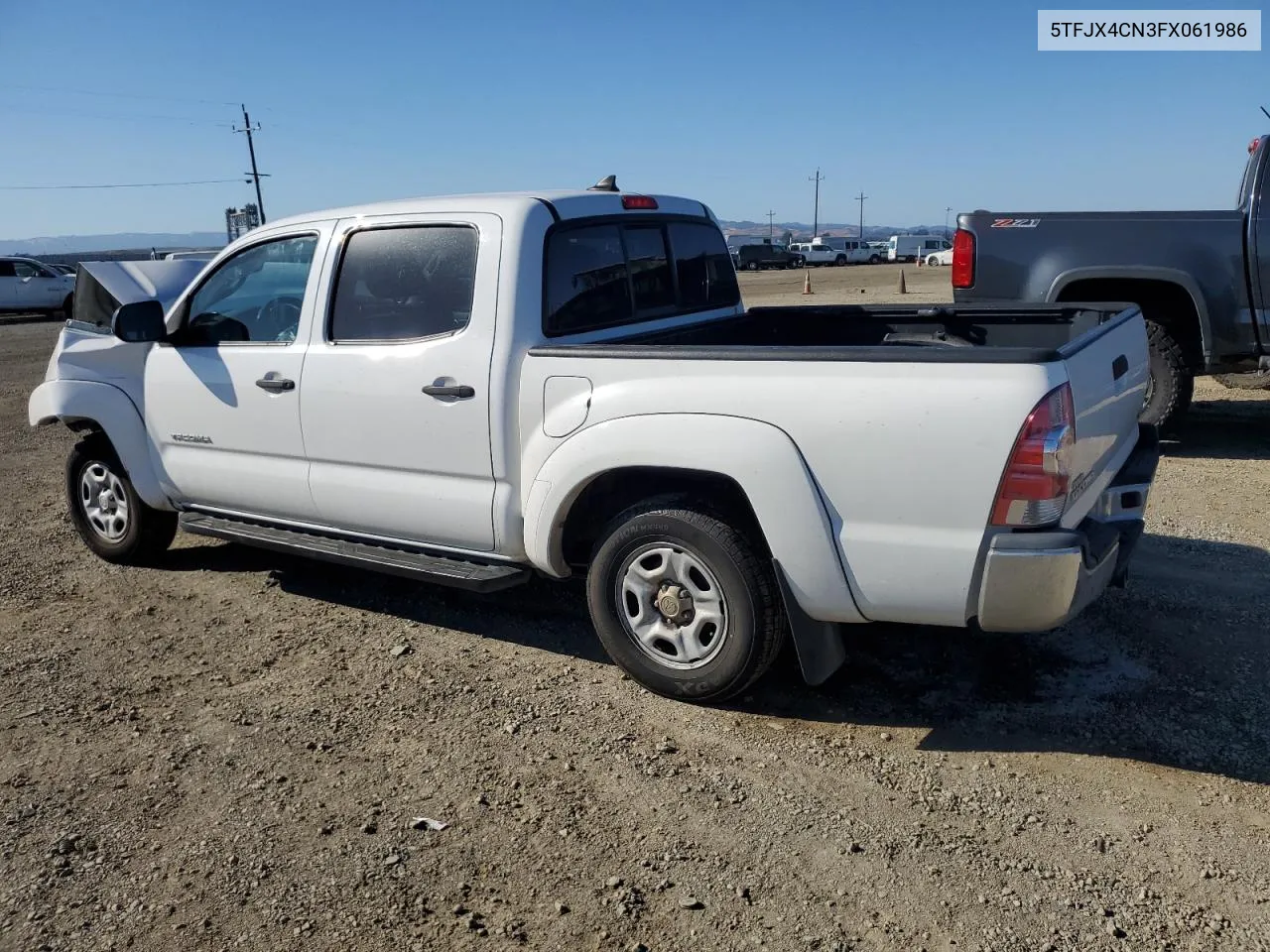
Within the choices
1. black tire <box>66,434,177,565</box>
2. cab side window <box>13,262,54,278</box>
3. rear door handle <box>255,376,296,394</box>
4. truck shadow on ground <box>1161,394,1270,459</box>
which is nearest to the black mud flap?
rear door handle <box>255,376,296,394</box>

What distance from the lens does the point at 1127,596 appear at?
4898 mm

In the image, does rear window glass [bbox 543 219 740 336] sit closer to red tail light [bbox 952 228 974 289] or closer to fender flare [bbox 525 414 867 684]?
fender flare [bbox 525 414 867 684]

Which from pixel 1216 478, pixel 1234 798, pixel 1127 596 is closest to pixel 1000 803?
pixel 1234 798

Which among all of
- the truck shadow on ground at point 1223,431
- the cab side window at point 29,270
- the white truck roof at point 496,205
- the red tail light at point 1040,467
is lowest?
the truck shadow on ground at point 1223,431

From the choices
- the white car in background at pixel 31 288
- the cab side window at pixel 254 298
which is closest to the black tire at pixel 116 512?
the cab side window at pixel 254 298

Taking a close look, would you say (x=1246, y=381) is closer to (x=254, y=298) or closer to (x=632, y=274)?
(x=632, y=274)

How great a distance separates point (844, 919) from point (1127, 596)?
2.78m

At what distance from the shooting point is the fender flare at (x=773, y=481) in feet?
11.5

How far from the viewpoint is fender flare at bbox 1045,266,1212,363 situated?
743cm

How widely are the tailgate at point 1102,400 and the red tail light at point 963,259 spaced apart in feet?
11.7

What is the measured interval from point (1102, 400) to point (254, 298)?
12.6 ft

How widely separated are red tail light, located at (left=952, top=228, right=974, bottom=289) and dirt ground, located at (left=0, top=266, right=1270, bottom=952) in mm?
3122

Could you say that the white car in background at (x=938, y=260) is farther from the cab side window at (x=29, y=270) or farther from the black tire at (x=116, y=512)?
the black tire at (x=116, y=512)

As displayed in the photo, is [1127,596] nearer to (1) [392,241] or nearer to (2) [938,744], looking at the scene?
(2) [938,744]
